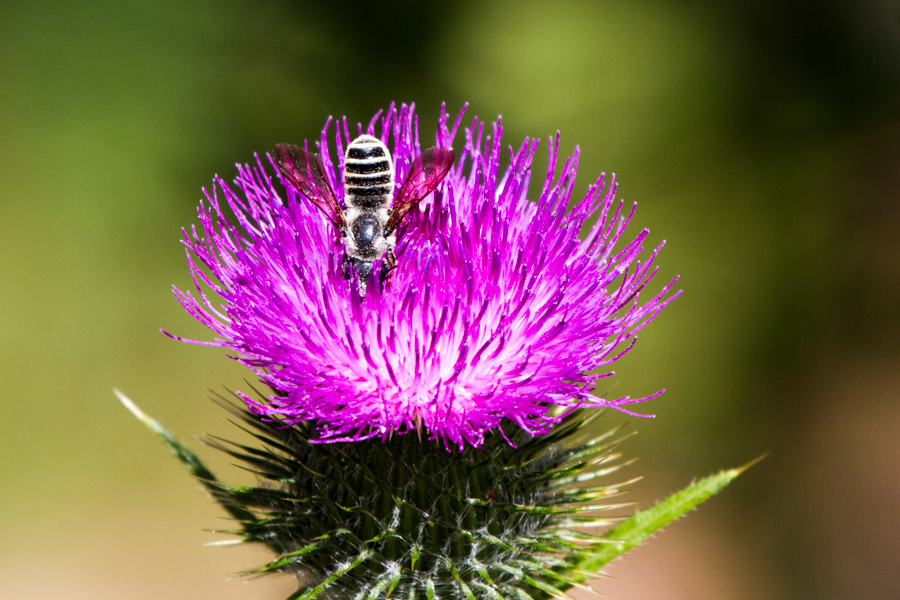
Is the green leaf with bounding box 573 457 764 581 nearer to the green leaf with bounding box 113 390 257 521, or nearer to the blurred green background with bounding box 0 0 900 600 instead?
the green leaf with bounding box 113 390 257 521

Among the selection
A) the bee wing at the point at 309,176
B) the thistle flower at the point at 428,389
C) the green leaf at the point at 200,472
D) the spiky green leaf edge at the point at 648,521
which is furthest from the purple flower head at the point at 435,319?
the spiky green leaf edge at the point at 648,521

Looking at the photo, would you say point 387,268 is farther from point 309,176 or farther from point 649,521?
point 649,521

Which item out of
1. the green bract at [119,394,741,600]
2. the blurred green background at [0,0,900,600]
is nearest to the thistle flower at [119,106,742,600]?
the green bract at [119,394,741,600]

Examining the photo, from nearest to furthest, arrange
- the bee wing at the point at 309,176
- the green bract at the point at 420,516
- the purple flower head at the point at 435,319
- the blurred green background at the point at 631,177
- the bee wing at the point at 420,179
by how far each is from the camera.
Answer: the purple flower head at the point at 435,319, the green bract at the point at 420,516, the bee wing at the point at 420,179, the bee wing at the point at 309,176, the blurred green background at the point at 631,177

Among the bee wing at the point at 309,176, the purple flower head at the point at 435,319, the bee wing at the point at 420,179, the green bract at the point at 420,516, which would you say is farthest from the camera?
the bee wing at the point at 309,176

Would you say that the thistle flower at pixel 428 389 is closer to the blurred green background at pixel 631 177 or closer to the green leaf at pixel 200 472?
the green leaf at pixel 200 472

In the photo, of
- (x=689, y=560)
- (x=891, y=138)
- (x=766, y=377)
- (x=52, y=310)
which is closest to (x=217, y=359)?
(x=52, y=310)
